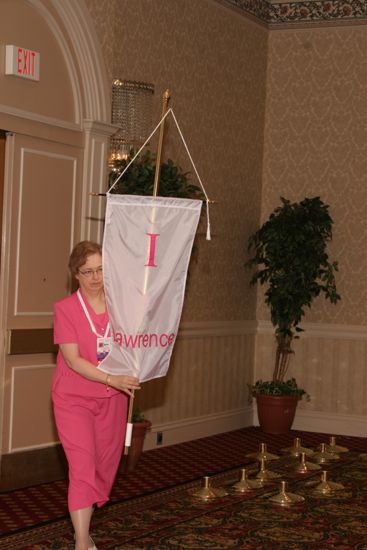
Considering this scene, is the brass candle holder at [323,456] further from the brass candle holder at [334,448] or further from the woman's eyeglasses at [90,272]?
the woman's eyeglasses at [90,272]

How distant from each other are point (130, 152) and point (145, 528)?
2.60 meters

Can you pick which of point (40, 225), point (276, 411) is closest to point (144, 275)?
point (40, 225)

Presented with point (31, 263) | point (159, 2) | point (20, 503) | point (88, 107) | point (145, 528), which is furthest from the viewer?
point (159, 2)

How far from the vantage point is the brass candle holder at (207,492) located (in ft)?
20.8

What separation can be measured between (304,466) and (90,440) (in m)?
3.32

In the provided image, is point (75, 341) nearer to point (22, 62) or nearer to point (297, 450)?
point (22, 62)

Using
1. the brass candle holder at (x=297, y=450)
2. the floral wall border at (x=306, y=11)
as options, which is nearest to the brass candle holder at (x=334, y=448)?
the brass candle holder at (x=297, y=450)

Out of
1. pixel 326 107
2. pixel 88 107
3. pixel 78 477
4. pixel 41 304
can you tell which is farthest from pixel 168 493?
pixel 326 107

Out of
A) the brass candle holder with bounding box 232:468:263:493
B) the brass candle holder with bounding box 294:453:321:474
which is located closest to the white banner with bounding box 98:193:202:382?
the brass candle holder with bounding box 232:468:263:493

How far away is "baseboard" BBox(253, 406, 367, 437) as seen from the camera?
9516 millimetres

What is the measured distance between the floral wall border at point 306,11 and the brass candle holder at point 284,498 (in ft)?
16.0

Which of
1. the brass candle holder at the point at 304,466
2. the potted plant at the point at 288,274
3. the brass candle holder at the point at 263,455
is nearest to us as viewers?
the brass candle holder at the point at 304,466

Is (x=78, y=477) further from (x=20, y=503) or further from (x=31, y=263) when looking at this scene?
(x=31, y=263)

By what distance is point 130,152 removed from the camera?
6914 millimetres
